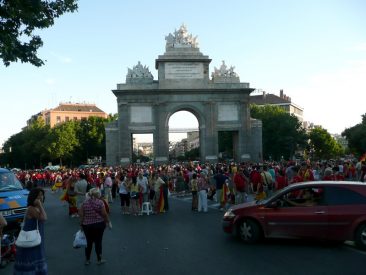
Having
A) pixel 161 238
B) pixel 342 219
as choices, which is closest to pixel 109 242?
pixel 161 238

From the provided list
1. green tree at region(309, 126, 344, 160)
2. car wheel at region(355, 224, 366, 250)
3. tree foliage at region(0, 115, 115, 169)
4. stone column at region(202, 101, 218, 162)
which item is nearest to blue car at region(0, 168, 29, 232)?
car wheel at region(355, 224, 366, 250)

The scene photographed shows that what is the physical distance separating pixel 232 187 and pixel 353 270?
11.4 metres

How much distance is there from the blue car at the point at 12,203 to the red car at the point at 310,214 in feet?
19.4

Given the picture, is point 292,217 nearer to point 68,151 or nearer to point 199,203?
point 199,203

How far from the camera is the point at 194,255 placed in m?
9.54

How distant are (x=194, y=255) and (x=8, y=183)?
6.76 metres

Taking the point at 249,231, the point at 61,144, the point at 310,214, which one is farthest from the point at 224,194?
the point at 61,144

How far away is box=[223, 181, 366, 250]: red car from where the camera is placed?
982 cm

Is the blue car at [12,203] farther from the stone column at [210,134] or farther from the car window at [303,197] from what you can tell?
the stone column at [210,134]

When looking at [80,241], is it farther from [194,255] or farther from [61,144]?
[61,144]

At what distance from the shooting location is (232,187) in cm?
1927

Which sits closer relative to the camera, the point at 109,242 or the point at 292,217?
the point at 292,217

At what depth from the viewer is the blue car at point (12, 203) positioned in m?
11.4

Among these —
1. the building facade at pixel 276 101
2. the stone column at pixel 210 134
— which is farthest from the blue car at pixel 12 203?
the building facade at pixel 276 101
